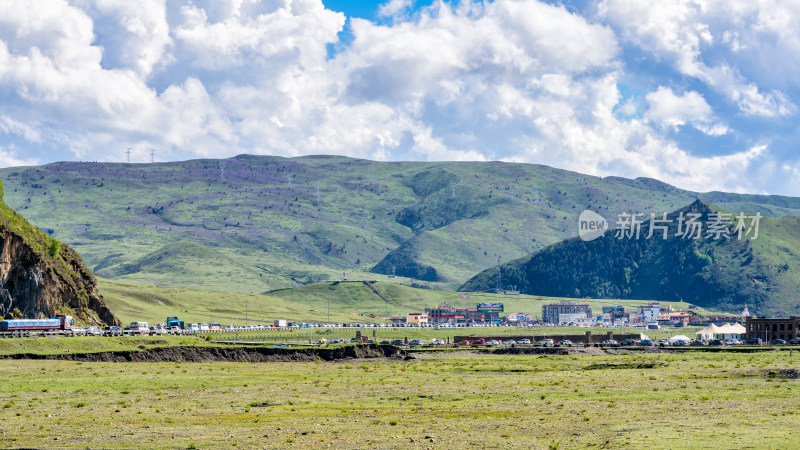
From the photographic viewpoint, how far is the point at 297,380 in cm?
9900

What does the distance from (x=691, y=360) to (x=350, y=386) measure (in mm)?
69602

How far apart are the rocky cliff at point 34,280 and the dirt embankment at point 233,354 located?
47.2 metres

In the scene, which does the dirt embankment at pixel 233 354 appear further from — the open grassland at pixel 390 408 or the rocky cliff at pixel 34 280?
the rocky cliff at pixel 34 280

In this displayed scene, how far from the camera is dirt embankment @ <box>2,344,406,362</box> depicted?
12373cm

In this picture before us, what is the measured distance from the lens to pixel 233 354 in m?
138

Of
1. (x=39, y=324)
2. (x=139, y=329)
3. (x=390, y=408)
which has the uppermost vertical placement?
(x=39, y=324)

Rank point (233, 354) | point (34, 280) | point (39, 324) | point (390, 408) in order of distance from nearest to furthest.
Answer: point (390, 408), point (233, 354), point (39, 324), point (34, 280)

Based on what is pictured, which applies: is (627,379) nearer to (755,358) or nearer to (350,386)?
(350,386)

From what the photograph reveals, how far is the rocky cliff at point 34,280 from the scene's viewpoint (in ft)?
550

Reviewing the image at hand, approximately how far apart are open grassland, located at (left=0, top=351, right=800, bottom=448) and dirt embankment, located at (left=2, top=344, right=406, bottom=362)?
939cm

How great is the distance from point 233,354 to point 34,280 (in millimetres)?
52941

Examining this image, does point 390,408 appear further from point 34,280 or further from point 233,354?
point 34,280

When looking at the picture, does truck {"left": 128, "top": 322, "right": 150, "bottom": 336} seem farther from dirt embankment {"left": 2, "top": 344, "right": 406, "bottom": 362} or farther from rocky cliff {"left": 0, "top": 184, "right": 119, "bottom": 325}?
dirt embankment {"left": 2, "top": 344, "right": 406, "bottom": 362}

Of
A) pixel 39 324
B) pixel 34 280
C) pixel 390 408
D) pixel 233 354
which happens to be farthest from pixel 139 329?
pixel 390 408
